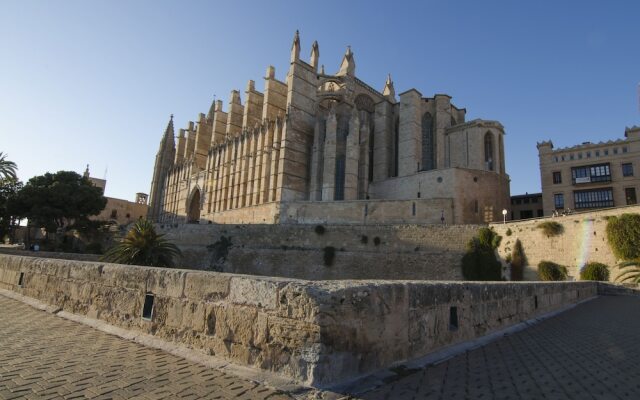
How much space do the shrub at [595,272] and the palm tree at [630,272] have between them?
Answer: 57 centimetres

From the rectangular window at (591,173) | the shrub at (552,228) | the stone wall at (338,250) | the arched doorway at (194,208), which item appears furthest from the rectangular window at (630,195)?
the arched doorway at (194,208)

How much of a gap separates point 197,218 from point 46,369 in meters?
48.7

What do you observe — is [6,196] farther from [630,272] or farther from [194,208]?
[630,272]

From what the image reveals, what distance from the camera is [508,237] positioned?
2211 cm

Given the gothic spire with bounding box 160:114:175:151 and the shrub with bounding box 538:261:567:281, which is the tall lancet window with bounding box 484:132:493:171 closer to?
the shrub with bounding box 538:261:567:281

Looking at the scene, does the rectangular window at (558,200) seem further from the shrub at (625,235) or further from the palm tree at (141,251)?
the palm tree at (141,251)

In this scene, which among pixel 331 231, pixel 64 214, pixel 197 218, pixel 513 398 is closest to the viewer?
pixel 513 398

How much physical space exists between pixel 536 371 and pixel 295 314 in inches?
108

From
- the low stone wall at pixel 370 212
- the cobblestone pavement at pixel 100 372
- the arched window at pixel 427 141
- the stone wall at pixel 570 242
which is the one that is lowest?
the cobblestone pavement at pixel 100 372

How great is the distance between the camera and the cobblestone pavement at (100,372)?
9.06ft

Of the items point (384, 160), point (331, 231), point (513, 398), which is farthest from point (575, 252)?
Result: point (513, 398)

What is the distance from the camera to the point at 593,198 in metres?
33.2

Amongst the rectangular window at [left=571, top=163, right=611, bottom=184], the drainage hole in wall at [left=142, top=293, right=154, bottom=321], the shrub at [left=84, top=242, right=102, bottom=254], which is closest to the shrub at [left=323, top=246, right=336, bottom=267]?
the drainage hole in wall at [left=142, top=293, right=154, bottom=321]

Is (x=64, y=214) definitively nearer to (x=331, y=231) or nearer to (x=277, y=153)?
(x=277, y=153)
